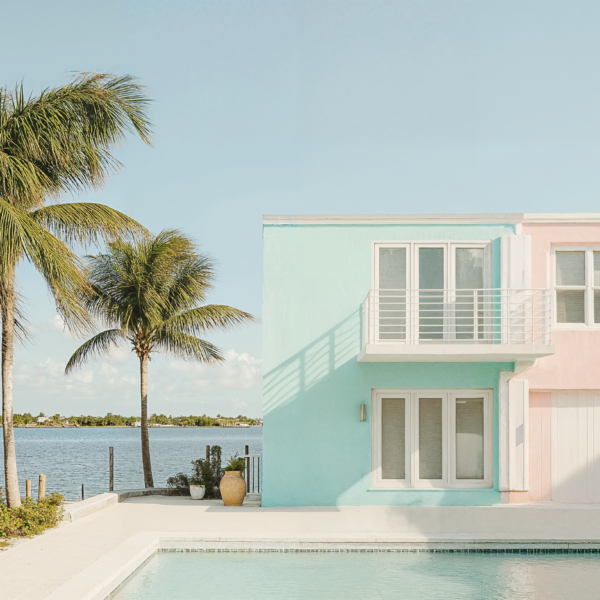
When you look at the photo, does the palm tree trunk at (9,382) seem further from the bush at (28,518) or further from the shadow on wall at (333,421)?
the shadow on wall at (333,421)

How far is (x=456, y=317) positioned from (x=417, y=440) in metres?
2.43

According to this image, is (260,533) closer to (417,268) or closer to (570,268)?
(417,268)

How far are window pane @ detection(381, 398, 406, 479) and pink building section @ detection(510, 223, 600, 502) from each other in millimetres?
2343

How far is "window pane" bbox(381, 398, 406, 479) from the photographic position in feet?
45.3

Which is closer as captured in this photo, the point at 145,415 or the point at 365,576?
the point at 365,576

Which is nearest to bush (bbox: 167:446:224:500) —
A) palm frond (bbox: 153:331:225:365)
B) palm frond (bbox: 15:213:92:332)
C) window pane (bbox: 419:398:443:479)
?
palm frond (bbox: 153:331:225:365)

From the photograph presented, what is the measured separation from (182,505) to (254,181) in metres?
13.1

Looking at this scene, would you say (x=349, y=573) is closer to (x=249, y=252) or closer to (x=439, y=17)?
(x=439, y=17)

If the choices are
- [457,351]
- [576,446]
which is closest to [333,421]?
[457,351]

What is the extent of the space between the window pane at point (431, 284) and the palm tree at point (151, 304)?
276 inches

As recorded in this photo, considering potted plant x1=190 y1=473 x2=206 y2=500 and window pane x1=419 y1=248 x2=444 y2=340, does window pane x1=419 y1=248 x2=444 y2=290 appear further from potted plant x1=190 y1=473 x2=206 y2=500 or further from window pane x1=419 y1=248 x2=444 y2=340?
potted plant x1=190 y1=473 x2=206 y2=500

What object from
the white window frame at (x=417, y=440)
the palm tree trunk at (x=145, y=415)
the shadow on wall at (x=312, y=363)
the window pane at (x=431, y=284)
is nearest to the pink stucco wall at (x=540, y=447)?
the white window frame at (x=417, y=440)

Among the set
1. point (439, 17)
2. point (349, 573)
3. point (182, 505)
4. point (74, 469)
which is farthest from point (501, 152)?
point (74, 469)

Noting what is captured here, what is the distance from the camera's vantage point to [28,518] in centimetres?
1077
